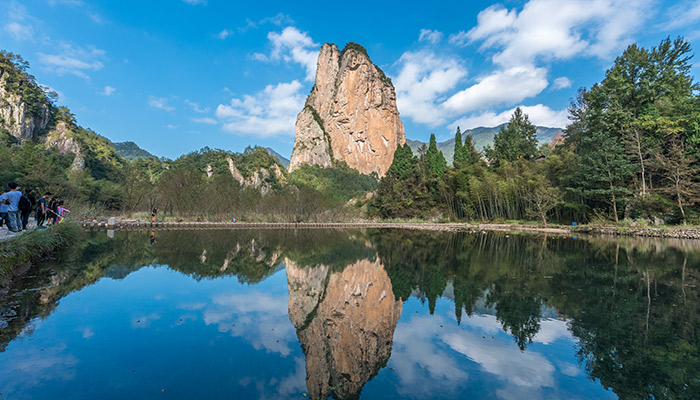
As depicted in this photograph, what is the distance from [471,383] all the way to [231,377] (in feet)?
8.61

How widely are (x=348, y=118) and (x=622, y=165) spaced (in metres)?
87.7

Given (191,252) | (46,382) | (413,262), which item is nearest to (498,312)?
(413,262)

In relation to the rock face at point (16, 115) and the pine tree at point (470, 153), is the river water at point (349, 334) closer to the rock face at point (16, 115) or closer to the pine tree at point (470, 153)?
the pine tree at point (470, 153)

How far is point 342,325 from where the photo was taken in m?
4.95

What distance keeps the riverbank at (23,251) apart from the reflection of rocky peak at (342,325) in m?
5.68

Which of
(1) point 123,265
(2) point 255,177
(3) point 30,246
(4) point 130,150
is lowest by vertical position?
(1) point 123,265

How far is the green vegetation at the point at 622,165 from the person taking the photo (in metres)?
21.4

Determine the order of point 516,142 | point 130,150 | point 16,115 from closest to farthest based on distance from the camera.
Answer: point 516,142, point 16,115, point 130,150

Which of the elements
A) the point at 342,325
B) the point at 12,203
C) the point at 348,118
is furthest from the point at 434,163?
the point at 348,118

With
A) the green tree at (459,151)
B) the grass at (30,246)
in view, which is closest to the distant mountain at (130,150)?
the green tree at (459,151)

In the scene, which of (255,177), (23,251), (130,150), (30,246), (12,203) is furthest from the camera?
(130,150)

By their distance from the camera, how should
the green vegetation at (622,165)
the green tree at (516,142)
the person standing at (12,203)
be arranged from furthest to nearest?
1. the green tree at (516,142)
2. the green vegetation at (622,165)
3. the person standing at (12,203)

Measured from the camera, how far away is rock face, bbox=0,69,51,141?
55031mm

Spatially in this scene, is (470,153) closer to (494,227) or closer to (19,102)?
(494,227)
